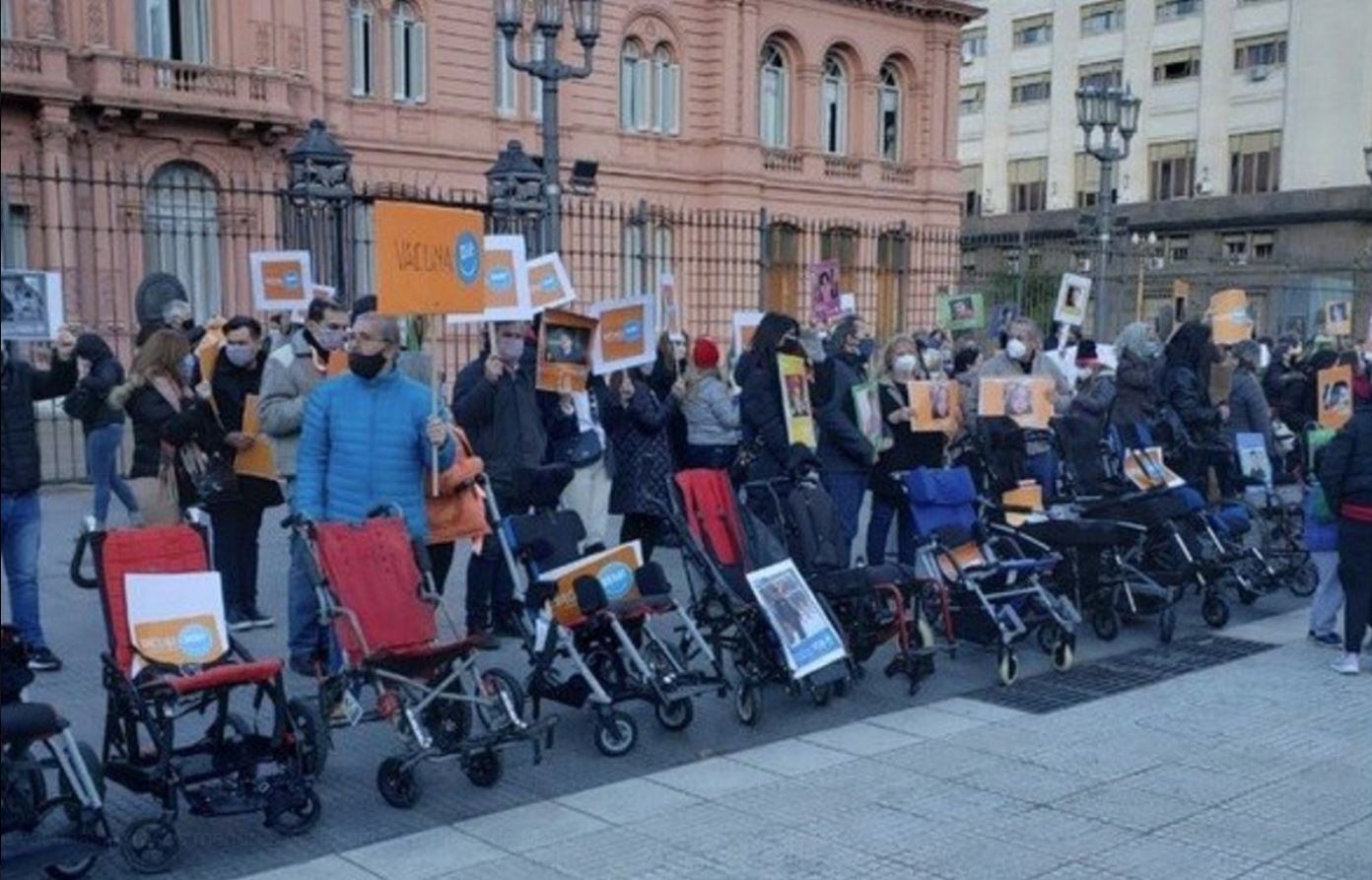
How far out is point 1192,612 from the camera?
9.86 meters

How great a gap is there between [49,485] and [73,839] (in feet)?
36.3

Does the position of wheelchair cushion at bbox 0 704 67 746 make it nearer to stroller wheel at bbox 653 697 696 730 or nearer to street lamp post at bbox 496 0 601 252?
stroller wheel at bbox 653 697 696 730

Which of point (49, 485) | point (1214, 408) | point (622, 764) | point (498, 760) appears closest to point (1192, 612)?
point (1214, 408)

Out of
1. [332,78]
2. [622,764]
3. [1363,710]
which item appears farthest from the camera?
[332,78]

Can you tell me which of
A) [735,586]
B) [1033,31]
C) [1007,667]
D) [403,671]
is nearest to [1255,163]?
[1033,31]

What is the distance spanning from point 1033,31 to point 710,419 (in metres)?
48.5

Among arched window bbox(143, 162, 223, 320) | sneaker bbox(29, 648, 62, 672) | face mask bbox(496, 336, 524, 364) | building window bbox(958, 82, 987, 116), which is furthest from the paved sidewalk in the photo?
building window bbox(958, 82, 987, 116)

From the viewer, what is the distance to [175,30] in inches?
1023

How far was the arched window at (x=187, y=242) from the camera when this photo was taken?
2353 cm

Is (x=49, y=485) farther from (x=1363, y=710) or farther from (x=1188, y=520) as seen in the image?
(x=1363, y=710)

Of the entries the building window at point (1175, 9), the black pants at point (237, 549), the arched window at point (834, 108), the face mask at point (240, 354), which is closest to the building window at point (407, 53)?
the arched window at point (834, 108)

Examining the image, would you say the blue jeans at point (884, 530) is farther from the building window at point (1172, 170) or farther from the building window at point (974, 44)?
the building window at point (974, 44)

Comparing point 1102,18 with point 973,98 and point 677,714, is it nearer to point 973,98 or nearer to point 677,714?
point 973,98

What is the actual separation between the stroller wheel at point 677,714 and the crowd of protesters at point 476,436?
1.08m
